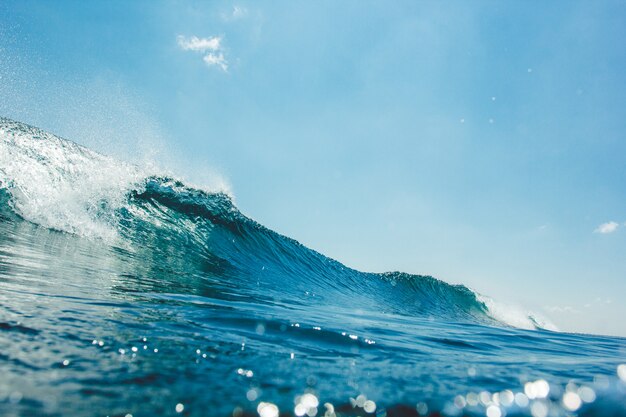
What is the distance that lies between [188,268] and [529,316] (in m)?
16.8

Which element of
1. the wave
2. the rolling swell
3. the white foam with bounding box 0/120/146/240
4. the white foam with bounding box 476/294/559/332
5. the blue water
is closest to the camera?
the blue water

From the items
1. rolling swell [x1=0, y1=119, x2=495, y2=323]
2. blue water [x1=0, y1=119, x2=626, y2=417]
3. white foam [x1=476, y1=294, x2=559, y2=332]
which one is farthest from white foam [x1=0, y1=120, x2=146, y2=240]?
white foam [x1=476, y1=294, x2=559, y2=332]

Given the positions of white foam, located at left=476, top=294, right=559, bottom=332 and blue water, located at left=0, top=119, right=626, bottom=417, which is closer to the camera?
blue water, located at left=0, top=119, right=626, bottom=417

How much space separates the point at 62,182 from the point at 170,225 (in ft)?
9.43

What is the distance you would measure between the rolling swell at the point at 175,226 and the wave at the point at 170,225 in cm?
3

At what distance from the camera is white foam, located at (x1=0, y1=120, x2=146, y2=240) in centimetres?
773

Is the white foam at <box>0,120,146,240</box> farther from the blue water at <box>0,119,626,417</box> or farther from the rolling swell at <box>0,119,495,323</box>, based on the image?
the blue water at <box>0,119,626,417</box>

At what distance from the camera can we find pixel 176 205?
1132cm

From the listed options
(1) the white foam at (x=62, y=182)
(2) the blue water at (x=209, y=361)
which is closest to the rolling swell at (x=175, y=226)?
(1) the white foam at (x=62, y=182)

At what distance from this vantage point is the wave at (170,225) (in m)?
7.39

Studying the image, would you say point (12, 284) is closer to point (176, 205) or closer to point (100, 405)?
point (100, 405)

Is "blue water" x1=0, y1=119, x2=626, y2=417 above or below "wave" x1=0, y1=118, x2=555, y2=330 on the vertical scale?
below

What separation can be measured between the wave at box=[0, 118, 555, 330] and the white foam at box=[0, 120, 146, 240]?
2 cm

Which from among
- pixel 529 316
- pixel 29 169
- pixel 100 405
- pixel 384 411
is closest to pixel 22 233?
pixel 29 169
